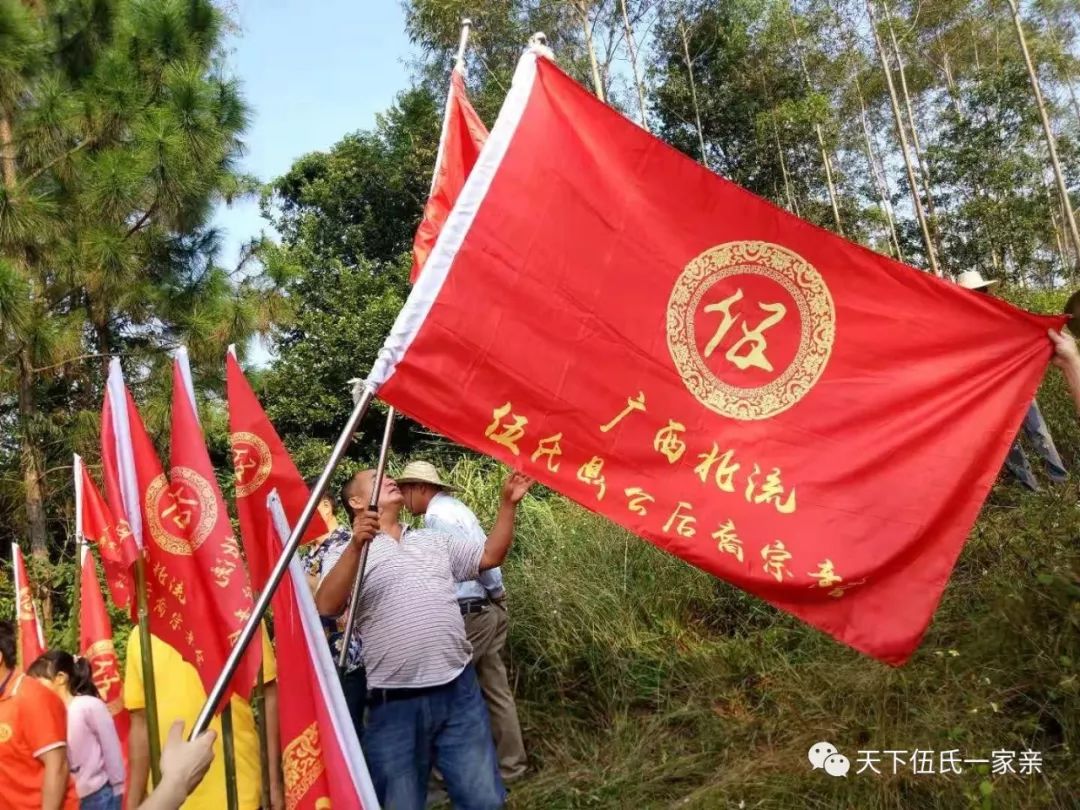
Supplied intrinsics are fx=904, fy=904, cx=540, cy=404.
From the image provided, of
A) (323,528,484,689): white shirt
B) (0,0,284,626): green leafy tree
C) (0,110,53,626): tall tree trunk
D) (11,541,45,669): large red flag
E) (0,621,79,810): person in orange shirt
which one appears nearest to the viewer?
(323,528,484,689): white shirt

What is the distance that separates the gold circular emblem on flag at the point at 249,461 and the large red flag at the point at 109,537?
Answer: 551mm

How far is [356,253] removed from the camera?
19750 millimetres

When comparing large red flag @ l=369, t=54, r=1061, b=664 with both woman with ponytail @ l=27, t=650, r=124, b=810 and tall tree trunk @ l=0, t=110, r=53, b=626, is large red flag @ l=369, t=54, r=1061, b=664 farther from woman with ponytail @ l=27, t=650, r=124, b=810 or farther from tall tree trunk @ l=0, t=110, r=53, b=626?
tall tree trunk @ l=0, t=110, r=53, b=626

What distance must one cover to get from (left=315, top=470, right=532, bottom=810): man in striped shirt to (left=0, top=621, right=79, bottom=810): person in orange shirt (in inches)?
46.9

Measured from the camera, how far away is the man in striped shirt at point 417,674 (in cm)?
278

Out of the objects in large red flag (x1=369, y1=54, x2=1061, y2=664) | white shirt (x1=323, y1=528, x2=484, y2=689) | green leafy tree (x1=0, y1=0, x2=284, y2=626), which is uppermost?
green leafy tree (x1=0, y1=0, x2=284, y2=626)

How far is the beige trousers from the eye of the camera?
4293mm

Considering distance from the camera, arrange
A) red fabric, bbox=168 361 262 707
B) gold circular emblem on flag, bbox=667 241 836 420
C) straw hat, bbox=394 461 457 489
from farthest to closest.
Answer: straw hat, bbox=394 461 457 489, red fabric, bbox=168 361 262 707, gold circular emblem on flag, bbox=667 241 836 420

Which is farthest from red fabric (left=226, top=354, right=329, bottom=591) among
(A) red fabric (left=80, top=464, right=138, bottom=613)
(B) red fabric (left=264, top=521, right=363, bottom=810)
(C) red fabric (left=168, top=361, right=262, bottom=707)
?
(B) red fabric (left=264, top=521, right=363, bottom=810)

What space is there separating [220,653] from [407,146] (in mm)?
18294

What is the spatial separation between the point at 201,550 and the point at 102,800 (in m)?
1.02

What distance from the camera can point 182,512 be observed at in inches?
138

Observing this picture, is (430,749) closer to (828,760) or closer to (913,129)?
(828,760)

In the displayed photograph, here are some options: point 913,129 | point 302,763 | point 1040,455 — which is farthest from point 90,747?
point 913,129
